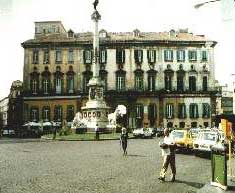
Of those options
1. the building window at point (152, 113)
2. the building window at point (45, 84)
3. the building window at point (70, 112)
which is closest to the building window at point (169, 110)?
the building window at point (152, 113)

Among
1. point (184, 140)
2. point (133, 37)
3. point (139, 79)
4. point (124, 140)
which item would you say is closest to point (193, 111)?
point (139, 79)

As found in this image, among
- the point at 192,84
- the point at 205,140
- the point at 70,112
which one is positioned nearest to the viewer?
the point at 205,140

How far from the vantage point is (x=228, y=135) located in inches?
568

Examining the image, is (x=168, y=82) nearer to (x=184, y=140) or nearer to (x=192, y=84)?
(x=192, y=84)

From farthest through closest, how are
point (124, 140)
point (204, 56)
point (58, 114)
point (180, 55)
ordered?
point (204, 56) → point (180, 55) → point (58, 114) → point (124, 140)

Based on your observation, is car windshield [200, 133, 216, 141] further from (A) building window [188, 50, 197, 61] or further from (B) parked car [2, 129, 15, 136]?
(A) building window [188, 50, 197, 61]

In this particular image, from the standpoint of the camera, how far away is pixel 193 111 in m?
66.9

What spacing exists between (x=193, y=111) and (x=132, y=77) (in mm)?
10317

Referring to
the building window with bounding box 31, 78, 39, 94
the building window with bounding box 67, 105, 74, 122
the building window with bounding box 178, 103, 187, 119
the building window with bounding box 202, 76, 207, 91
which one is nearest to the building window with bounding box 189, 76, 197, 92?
the building window with bounding box 202, 76, 207, 91

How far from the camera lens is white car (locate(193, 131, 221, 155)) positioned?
872 inches

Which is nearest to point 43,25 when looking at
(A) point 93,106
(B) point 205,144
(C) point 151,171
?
(A) point 93,106

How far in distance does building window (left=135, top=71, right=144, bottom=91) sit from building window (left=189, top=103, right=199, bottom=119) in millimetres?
7806

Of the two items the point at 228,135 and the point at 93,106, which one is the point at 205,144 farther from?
the point at 93,106

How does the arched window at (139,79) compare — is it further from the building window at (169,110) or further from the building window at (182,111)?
the building window at (182,111)
